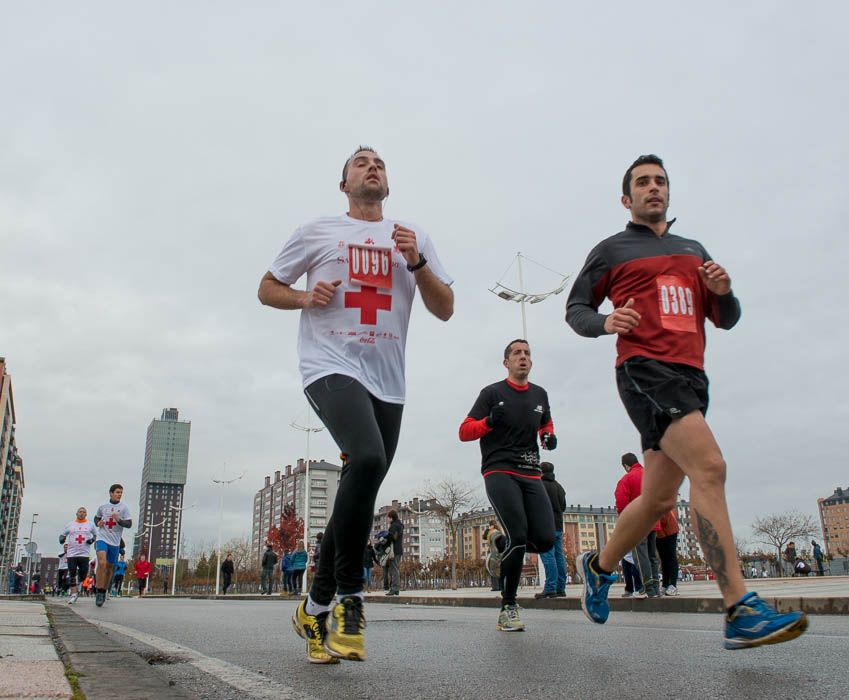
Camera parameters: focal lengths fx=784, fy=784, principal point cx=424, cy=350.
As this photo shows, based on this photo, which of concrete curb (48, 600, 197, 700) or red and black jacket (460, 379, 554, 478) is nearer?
concrete curb (48, 600, 197, 700)

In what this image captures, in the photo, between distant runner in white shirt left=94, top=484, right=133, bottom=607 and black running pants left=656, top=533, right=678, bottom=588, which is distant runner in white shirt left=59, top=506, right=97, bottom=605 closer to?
distant runner in white shirt left=94, top=484, right=133, bottom=607

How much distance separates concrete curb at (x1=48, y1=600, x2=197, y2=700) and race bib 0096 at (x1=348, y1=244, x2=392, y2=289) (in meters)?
1.87

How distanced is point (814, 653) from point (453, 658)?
162cm

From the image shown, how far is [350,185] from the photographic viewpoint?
4.05 metres

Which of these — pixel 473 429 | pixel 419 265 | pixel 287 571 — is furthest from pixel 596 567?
pixel 287 571

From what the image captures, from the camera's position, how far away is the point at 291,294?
12.1 feet

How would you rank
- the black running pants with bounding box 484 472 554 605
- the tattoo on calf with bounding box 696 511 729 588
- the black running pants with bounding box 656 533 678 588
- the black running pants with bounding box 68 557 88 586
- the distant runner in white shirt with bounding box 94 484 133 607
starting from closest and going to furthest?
the tattoo on calf with bounding box 696 511 729 588 → the black running pants with bounding box 484 472 554 605 → the black running pants with bounding box 656 533 678 588 → the distant runner in white shirt with bounding box 94 484 133 607 → the black running pants with bounding box 68 557 88 586

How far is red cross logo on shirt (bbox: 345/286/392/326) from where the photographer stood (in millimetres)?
3629

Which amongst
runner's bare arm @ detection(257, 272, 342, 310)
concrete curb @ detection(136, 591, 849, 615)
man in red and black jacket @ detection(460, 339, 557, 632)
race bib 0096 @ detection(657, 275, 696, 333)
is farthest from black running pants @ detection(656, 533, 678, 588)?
runner's bare arm @ detection(257, 272, 342, 310)

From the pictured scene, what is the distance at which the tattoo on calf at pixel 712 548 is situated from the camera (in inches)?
122

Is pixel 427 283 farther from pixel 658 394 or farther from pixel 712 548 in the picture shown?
pixel 712 548

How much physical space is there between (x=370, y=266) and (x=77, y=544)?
14010 mm

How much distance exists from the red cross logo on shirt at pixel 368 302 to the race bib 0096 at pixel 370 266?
40 millimetres

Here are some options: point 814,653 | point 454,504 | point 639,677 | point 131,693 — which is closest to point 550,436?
point 814,653
